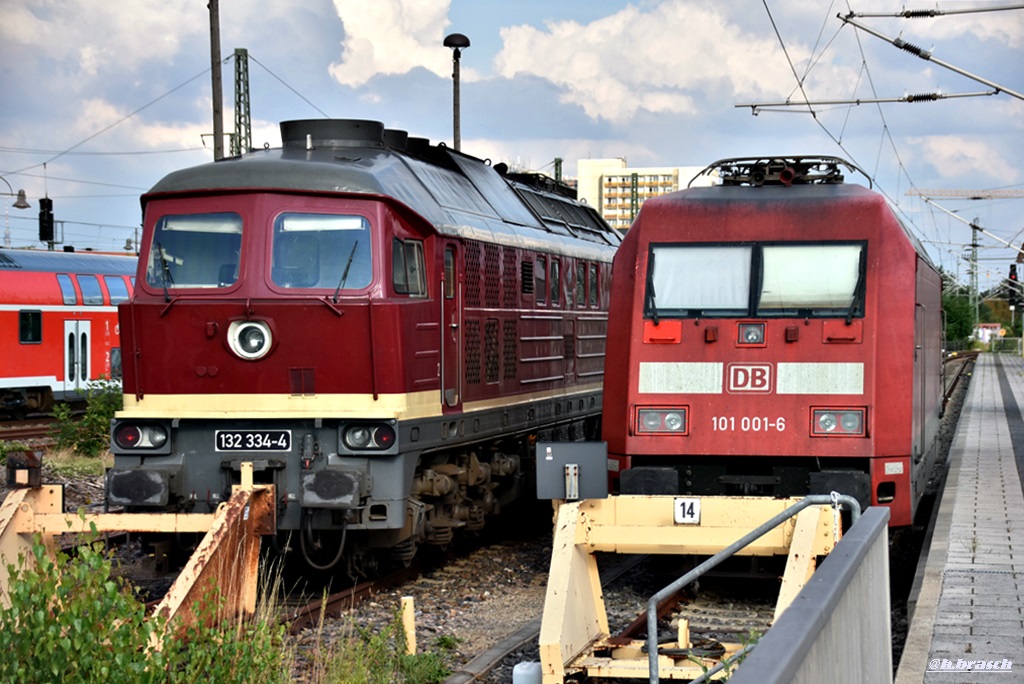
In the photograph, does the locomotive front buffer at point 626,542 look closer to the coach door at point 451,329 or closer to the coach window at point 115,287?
the coach door at point 451,329

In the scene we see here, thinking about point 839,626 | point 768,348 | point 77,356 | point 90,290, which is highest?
point 90,290

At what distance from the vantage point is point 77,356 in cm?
3042

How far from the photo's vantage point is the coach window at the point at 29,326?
2877 cm

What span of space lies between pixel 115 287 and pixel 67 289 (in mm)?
1929

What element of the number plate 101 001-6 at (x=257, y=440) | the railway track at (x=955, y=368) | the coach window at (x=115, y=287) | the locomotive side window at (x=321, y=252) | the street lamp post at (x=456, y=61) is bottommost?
the railway track at (x=955, y=368)

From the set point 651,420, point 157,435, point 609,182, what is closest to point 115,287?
point 157,435

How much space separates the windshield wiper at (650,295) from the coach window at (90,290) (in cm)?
2195

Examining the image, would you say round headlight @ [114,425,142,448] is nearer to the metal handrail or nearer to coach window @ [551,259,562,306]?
the metal handrail

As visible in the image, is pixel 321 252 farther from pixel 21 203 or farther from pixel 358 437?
pixel 21 203

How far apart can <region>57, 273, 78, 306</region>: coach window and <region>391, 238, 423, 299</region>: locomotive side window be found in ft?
66.4

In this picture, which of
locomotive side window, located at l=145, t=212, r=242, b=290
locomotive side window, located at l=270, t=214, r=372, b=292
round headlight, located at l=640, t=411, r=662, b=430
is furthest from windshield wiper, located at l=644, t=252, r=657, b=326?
locomotive side window, located at l=145, t=212, r=242, b=290

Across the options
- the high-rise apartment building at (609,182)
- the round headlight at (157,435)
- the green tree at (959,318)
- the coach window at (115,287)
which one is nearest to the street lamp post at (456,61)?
the coach window at (115,287)

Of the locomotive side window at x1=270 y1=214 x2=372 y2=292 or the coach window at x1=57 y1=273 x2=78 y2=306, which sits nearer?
the locomotive side window at x1=270 y1=214 x2=372 y2=292

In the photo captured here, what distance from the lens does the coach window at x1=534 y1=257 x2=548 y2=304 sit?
15.0m
